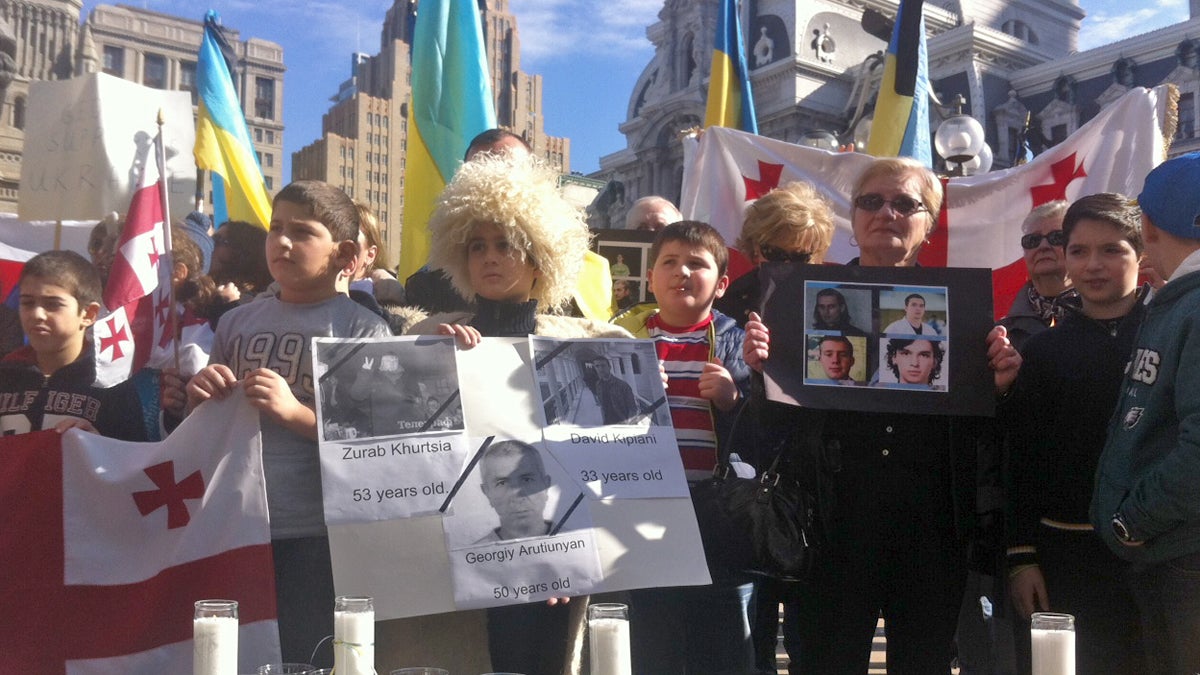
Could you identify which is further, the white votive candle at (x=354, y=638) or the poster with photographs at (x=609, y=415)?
the poster with photographs at (x=609, y=415)

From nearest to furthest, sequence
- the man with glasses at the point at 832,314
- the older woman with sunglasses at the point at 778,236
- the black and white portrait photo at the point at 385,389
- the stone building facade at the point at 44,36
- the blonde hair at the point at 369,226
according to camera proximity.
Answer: the black and white portrait photo at the point at 385,389 < the man with glasses at the point at 832,314 < the blonde hair at the point at 369,226 < the older woman with sunglasses at the point at 778,236 < the stone building facade at the point at 44,36

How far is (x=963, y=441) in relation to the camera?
2.84 m

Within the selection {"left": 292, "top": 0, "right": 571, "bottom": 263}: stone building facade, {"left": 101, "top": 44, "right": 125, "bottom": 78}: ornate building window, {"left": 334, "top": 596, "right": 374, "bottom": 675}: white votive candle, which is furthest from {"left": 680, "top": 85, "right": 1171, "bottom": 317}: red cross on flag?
{"left": 101, "top": 44, "right": 125, "bottom": 78}: ornate building window

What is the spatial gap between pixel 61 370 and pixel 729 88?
20.0 ft

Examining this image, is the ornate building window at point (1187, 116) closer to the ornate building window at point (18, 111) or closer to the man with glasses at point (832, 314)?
the ornate building window at point (18, 111)

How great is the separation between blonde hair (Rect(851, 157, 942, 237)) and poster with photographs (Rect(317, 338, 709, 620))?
890 millimetres

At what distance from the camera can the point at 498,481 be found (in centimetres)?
261

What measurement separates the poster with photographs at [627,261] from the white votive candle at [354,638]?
3.23 metres

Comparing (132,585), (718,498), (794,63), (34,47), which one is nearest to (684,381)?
(718,498)

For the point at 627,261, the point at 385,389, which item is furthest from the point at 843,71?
the point at 385,389

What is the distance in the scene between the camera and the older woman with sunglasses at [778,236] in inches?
150

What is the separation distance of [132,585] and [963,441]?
7.16 feet

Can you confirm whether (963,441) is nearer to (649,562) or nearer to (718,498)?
(718,498)

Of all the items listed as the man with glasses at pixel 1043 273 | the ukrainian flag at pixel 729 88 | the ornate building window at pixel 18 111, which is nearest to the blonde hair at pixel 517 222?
the man with glasses at pixel 1043 273
